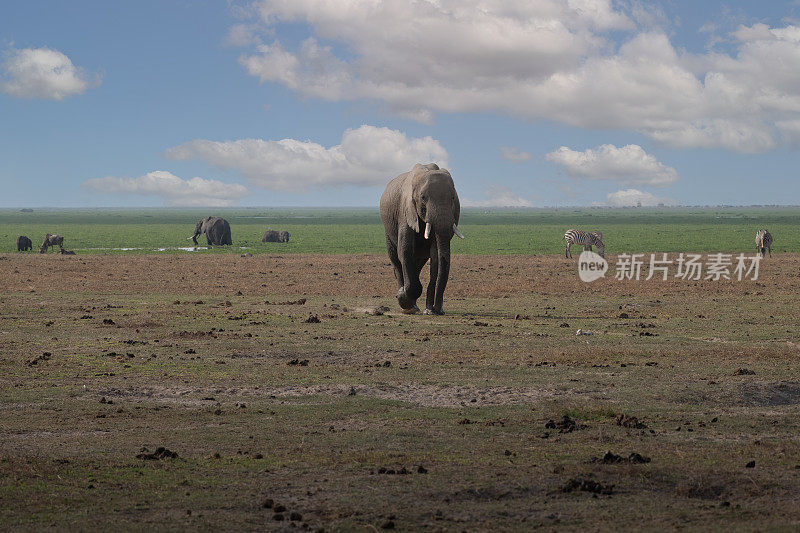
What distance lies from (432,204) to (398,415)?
425 inches

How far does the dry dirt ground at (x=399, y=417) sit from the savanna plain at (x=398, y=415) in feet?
0.13

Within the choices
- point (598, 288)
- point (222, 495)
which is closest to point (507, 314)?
point (598, 288)

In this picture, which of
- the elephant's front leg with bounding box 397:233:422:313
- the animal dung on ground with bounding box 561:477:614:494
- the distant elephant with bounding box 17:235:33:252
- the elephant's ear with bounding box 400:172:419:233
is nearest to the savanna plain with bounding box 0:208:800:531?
the animal dung on ground with bounding box 561:477:614:494

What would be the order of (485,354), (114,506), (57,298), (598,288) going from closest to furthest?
(114,506) → (485,354) → (57,298) → (598,288)

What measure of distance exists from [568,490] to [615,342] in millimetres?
10490

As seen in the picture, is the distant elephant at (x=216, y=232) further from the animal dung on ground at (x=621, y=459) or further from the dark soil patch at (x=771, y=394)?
the animal dung on ground at (x=621, y=459)

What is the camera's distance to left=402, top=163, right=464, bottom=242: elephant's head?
21.9m

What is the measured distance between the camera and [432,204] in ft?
72.0

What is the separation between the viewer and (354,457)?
31.1 ft

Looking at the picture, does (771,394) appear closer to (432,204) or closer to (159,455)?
(159,455)

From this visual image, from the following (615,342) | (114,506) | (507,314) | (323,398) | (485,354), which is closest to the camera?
(114,506)

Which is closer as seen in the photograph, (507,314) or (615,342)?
(615,342)

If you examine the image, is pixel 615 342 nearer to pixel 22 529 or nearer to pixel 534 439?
pixel 534 439

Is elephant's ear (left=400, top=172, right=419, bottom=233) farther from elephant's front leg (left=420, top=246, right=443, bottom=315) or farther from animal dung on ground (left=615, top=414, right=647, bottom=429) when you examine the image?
animal dung on ground (left=615, top=414, right=647, bottom=429)
